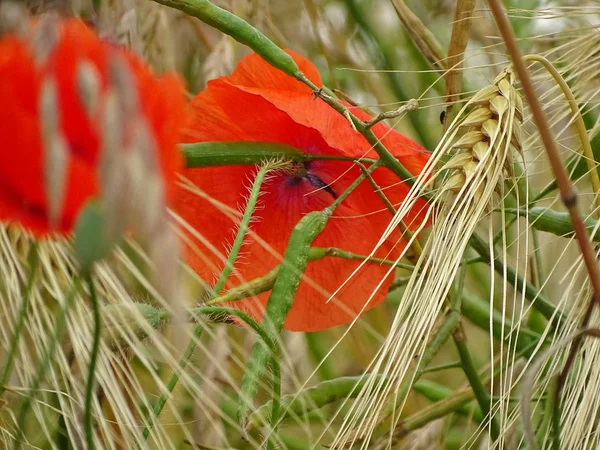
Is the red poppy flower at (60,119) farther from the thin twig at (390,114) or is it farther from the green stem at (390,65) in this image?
the green stem at (390,65)

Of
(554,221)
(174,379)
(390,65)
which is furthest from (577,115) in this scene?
(390,65)

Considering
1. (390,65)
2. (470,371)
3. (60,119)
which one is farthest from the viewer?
(390,65)

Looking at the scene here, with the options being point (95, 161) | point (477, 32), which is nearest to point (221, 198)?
point (95, 161)

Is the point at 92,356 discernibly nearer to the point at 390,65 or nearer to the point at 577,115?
the point at 577,115

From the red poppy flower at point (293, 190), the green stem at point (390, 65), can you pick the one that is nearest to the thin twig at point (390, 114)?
the red poppy flower at point (293, 190)

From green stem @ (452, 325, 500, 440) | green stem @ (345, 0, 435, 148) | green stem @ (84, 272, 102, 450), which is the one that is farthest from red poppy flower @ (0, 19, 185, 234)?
green stem @ (345, 0, 435, 148)
